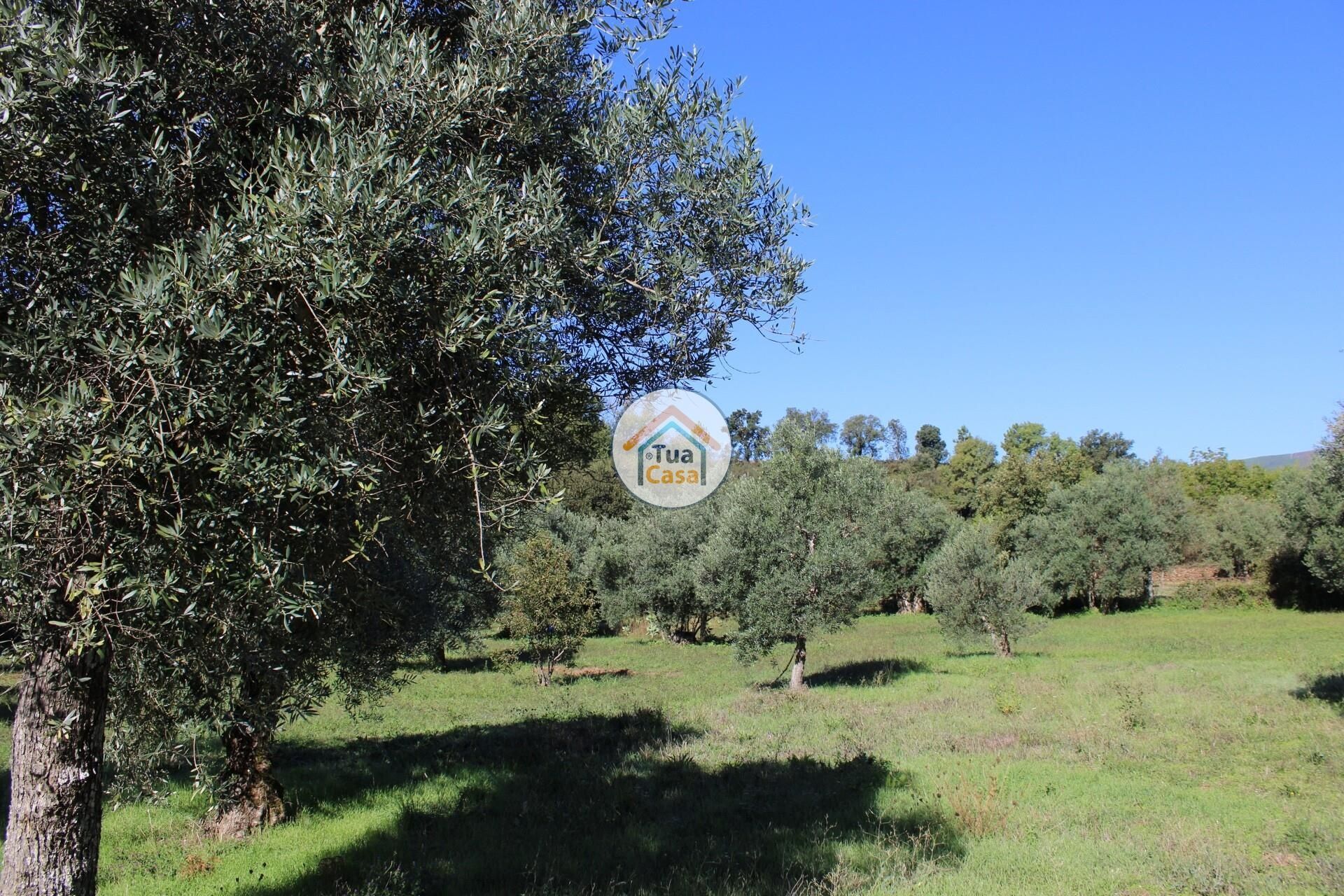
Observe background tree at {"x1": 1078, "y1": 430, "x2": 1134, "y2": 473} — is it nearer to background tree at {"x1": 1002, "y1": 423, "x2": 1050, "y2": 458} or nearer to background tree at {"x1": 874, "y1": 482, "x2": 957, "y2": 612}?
background tree at {"x1": 1002, "y1": 423, "x2": 1050, "y2": 458}

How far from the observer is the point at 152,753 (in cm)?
614

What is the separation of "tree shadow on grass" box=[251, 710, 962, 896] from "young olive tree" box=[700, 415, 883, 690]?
363 inches

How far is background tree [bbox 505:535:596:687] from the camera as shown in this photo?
31.0 metres

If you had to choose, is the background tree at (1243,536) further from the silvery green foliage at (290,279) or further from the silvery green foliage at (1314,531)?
the silvery green foliage at (290,279)

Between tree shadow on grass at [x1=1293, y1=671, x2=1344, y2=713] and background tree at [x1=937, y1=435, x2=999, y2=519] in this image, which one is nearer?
tree shadow on grass at [x1=1293, y1=671, x2=1344, y2=713]

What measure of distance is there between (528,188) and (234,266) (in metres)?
1.95

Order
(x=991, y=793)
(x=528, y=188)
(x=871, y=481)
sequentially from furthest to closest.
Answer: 1. (x=871, y=481)
2. (x=991, y=793)
3. (x=528, y=188)

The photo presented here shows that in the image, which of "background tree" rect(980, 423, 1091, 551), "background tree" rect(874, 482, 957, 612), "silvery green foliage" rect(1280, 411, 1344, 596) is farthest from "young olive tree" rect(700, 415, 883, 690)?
"background tree" rect(980, 423, 1091, 551)

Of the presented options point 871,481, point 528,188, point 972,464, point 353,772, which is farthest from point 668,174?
point 972,464

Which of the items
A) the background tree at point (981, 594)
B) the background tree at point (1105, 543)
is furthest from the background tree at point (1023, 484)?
the background tree at point (981, 594)

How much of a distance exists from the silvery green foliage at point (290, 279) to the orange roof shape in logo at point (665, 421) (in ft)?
3.31

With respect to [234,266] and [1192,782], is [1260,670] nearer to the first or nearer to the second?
[1192,782]

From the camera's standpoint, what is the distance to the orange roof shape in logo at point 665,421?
Answer: 716 cm

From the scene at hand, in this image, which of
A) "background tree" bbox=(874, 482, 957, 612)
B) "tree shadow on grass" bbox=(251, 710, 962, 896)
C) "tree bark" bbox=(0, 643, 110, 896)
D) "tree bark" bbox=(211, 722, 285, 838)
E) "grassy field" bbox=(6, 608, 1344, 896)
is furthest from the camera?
"background tree" bbox=(874, 482, 957, 612)
